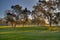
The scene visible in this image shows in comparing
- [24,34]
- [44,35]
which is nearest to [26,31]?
[24,34]

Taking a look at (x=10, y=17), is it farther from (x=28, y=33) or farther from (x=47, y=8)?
(x=47, y=8)

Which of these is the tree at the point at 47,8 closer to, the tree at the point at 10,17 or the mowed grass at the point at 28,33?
the mowed grass at the point at 28,33

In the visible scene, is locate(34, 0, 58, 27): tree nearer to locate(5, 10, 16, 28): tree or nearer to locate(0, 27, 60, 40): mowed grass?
locate(0, 27, 60, 40): mowed grass

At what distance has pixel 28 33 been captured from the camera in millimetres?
2057

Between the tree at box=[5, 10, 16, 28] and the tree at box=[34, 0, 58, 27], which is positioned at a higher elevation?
the tree at box=[34, 0, 58, 27]

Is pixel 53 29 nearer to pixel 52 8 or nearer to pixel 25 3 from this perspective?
pixel 52 8

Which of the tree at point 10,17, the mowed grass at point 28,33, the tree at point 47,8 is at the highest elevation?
the tree at point 47,8

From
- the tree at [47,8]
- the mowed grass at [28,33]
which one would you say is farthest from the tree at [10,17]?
the tree at [47,8]

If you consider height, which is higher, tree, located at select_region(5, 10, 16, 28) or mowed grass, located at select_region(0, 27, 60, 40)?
tree, located at select_region(5, 10, 16, 28)

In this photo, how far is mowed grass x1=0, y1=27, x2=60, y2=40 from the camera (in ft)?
6.66

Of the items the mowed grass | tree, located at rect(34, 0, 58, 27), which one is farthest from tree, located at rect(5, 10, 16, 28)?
tree, located at rect(34, 0, 58, 27)

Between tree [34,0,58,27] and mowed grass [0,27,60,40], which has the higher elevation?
tree [34,0,58,27]

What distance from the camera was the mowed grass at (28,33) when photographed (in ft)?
6.66

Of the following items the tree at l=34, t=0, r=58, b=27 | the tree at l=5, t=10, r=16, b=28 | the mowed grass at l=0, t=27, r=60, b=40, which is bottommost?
the mowed grass at l=0, t=27, r=60, b=40
